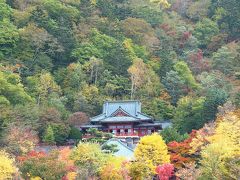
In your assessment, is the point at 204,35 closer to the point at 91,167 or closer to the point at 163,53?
the point at 163,53

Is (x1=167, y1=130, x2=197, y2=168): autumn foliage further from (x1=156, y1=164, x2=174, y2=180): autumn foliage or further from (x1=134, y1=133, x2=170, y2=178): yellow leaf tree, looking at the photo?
(x1=156, y1=164, x2=174, y2=180): autumn foliage

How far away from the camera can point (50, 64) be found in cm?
4884

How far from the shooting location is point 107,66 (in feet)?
163

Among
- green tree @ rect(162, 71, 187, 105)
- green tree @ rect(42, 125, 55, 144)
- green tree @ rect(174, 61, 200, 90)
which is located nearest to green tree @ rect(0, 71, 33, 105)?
green tree @ rect(42, 125, 55, 144)

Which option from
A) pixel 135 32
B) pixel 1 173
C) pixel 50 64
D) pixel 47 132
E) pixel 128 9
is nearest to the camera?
pixel 1 173

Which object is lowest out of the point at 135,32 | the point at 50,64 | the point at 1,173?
the point at 1,173

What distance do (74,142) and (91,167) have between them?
37.7ft

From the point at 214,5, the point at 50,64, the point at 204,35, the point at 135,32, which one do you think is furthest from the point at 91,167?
the point at 214,5

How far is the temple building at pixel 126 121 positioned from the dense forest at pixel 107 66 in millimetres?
1429

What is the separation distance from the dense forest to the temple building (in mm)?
1429

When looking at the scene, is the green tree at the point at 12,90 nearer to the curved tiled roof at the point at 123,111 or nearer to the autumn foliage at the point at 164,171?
the curved tiled roof at the point at 123,111

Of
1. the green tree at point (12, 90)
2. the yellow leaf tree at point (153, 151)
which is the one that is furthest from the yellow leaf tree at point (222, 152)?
the green tree at point (12, 90)

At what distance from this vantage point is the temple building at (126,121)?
42438 millimetres

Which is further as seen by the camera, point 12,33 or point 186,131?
point 12,33
